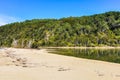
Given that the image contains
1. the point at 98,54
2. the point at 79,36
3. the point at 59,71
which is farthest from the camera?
the point at 79,36

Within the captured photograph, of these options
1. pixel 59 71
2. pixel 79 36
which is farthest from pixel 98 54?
pixel 79 36

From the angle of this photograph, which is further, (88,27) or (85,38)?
(88,27)

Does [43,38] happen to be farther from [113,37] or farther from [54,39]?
[113,37]

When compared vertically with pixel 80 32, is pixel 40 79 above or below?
below

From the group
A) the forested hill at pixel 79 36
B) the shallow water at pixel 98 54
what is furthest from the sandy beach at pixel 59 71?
the forested hill at pixel 79 36

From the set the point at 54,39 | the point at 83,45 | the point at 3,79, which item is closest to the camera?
the point at 3,79

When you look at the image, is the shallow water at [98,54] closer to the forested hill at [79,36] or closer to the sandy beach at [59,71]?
the sandy beach at [59,71]

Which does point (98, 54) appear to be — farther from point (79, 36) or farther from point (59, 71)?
point (79, 36)

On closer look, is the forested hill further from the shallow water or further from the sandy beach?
the sandy beach

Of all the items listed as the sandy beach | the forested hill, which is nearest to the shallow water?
the sandy beach

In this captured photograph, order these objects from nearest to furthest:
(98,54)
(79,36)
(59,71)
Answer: (59,71) < (98,54) < (79,36)

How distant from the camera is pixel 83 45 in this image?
169375 mm

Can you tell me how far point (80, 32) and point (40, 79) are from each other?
178m

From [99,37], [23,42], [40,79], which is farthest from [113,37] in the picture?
[40,79]
